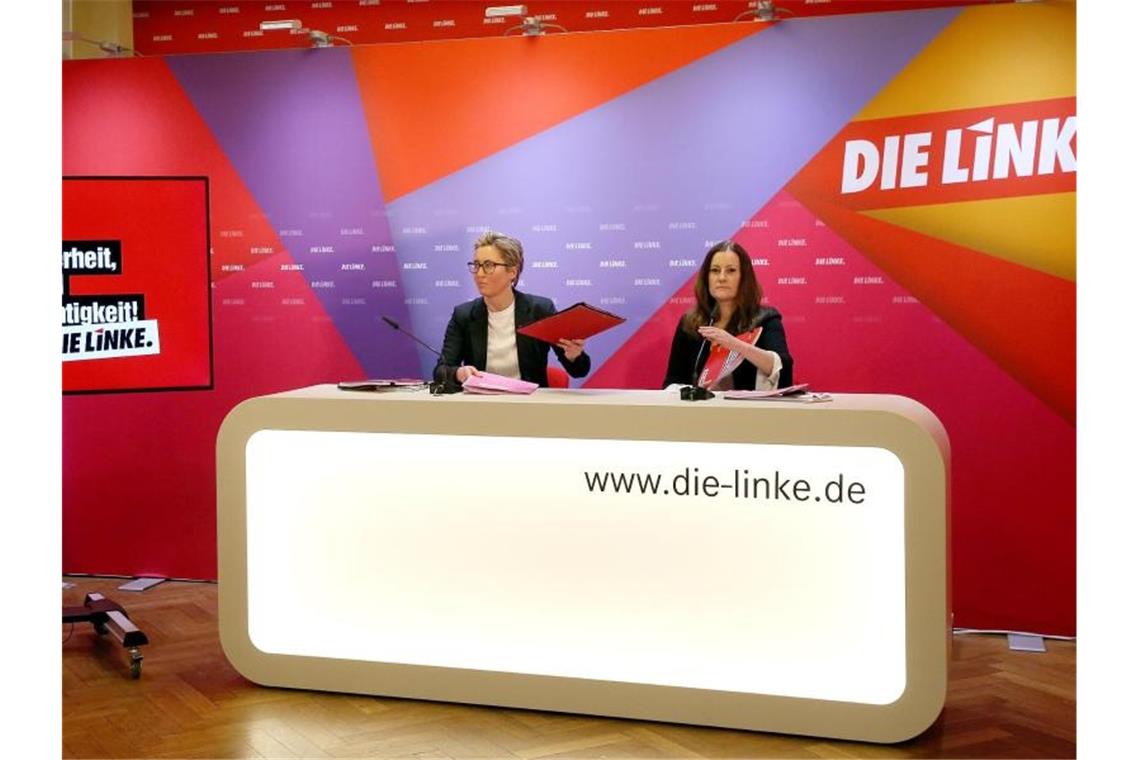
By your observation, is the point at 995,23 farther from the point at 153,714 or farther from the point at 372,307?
the point at 153,714

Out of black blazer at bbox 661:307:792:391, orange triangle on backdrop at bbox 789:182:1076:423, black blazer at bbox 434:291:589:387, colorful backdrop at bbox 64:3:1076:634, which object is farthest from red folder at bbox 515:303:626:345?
orange triangle on backdrop at bbox 789:182:1076:423

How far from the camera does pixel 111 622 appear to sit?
4.04 meters

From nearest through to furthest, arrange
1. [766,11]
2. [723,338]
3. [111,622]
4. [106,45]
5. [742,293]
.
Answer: [723,338]
[742,293]
[111,622]
[766,11]
[106,45]

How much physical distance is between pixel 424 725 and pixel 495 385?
104 centimetres

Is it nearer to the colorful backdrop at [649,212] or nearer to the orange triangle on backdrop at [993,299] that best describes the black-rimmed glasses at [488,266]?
the colorful backdrop at [649,212]

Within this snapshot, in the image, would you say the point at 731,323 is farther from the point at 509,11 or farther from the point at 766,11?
the point at 509,11

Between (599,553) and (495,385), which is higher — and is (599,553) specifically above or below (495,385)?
below

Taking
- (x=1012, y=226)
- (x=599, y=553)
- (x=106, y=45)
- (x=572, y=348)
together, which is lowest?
(x=599, y=553)

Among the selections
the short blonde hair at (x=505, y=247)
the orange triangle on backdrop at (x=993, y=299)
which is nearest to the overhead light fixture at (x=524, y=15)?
the short blonde hair at (x=505, y=247)

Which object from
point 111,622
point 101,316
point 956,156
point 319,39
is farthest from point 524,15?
point 111,622

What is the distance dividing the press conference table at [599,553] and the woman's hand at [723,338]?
0.74 feet

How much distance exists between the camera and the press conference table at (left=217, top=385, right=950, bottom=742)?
308 centimetres

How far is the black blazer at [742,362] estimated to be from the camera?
3.84 m

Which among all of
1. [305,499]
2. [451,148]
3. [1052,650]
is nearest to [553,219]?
[451,148]
